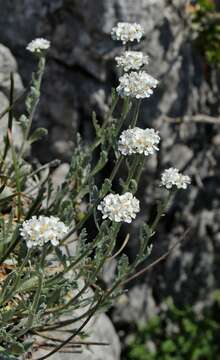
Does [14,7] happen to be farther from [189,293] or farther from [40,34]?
[189,293]

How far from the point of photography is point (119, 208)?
1984 millimetres

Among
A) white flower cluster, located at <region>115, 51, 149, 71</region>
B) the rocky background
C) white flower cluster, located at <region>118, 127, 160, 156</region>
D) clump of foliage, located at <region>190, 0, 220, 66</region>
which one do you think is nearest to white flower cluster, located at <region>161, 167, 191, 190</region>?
white flower cluster, located at <region>118, 127, 160, 156</region>

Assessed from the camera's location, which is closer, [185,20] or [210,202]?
[185,20]

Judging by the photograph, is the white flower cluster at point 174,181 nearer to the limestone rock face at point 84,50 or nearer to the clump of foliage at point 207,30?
the limestone rock face at point 84,50

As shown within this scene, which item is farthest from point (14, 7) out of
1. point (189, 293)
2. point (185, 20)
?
point (189, 293)

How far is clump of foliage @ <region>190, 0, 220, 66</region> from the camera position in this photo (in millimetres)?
4500

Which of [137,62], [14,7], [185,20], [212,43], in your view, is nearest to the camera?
[137,62]

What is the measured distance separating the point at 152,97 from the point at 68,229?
5.48 ft

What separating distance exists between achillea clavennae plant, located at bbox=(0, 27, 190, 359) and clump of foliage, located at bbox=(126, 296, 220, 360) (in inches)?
75.6

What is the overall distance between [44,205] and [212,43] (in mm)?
1897

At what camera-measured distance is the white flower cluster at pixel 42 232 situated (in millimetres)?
1779

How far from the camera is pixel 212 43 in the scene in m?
4.57

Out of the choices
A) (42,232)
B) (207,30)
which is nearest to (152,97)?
(207,30)

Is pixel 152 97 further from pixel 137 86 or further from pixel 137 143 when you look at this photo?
pixel 137 143
